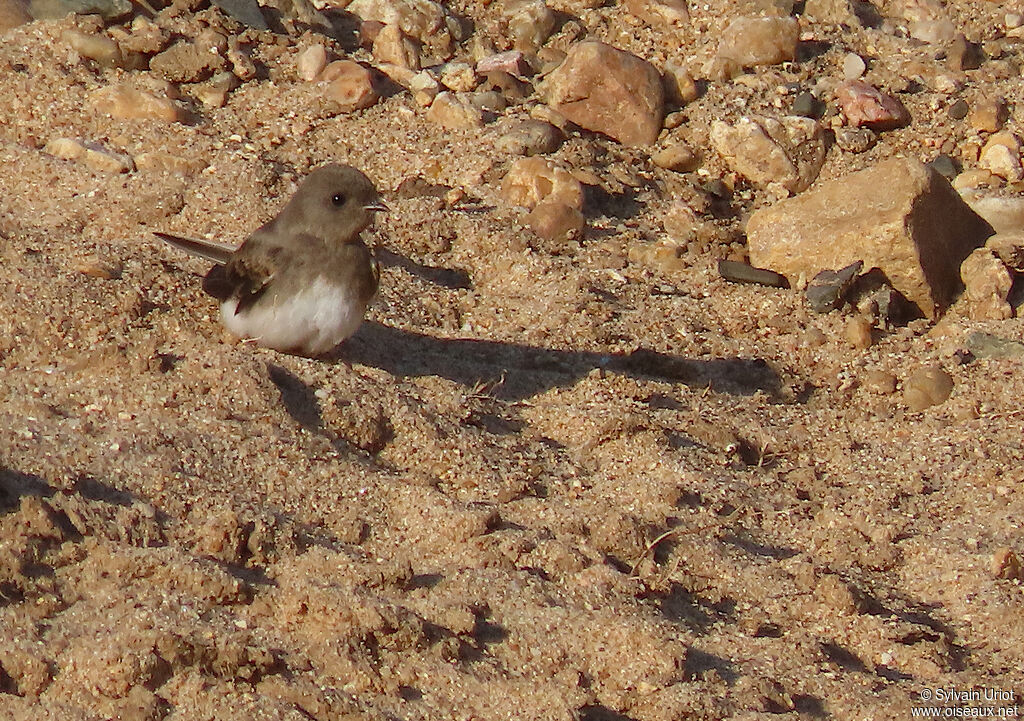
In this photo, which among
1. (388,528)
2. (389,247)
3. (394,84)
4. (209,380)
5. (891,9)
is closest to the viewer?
(388,528)

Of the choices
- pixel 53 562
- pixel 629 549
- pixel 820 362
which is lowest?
pixel 820 362

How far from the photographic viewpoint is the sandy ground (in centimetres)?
368

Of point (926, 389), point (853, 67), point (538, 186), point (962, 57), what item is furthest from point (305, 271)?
point (962, 57)

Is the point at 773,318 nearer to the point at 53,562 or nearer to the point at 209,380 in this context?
the point at 209,380

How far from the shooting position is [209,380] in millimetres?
4836

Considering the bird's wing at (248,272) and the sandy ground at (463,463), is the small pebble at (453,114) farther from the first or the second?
the bird's wing at (248,272)

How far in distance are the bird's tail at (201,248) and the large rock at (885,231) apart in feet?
7.50

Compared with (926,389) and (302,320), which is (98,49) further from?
(926,389)

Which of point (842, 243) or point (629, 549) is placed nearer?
point (629, 549)

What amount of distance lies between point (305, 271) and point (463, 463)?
1032mm

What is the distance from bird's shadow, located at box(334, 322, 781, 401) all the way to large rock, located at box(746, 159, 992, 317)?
0.71 metres

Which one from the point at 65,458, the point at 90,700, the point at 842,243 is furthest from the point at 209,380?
the point at 842,243

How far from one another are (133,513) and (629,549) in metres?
1.37

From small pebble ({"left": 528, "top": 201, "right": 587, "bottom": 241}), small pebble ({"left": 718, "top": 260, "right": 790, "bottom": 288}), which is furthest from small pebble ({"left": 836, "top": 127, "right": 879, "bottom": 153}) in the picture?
small pebble ({"left": 528, "top": 201, "right": 587, "bottom": 241})
